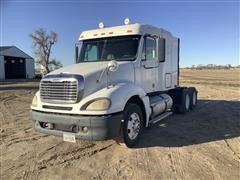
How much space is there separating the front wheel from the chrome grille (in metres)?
1.22

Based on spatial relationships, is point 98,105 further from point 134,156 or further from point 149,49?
point 149,49

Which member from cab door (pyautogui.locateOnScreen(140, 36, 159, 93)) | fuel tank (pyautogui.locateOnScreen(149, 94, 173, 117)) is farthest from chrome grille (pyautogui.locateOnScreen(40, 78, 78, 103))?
fuel tank (pyautogui.locateOnScreen(149, 94, 173, 117))

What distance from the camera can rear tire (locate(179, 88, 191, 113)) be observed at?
416 inches

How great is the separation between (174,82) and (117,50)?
4.25m

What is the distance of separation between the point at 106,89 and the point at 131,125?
3.58 feet

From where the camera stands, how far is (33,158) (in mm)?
5660

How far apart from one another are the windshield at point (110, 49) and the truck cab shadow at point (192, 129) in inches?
86.8

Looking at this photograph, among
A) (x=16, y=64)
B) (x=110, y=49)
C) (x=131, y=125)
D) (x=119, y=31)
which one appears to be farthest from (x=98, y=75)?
(x=16, y=64)

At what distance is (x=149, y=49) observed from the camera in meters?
7.54

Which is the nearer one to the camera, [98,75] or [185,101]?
[98,75]

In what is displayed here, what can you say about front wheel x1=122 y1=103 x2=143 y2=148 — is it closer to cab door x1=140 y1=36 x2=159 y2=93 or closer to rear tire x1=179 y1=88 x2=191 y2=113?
cab door x1=140 y1=36 x2=159 y2=93

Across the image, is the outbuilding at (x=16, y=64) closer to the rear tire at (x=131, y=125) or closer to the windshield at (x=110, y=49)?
the windshield at (x=110, y=49)

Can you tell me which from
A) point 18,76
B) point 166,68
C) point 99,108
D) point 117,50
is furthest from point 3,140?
point 18,76

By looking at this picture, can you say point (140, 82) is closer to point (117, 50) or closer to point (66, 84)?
point (117, 50)
